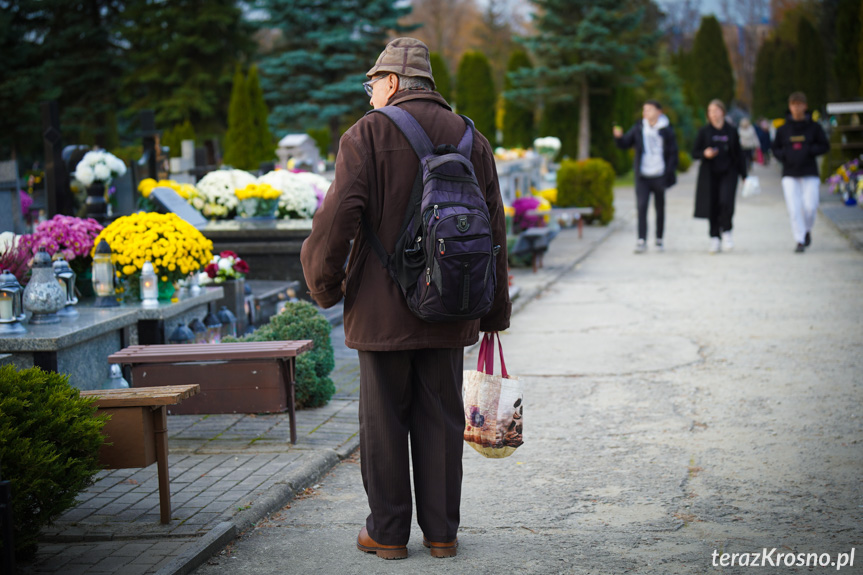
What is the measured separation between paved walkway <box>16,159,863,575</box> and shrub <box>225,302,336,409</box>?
0.12 metres

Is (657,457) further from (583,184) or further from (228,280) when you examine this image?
(583,184)

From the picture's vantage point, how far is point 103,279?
22.8 ft

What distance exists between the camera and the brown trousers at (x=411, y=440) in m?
3.81

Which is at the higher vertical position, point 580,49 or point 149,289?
point 580,49

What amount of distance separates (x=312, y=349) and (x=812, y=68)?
52832mm

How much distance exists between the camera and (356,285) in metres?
3.79

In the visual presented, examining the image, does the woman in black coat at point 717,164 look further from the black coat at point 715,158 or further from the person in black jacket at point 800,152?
the person in black jacket at point 800,152

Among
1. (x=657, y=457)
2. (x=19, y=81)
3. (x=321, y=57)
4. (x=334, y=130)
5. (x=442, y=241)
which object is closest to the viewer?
(x=442, y=241)

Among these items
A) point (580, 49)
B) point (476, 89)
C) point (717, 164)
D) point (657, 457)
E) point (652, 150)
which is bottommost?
point (657, 457)

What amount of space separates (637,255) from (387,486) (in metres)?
11.4

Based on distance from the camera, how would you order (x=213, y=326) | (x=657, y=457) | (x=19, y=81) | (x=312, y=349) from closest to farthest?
(x=657, y=457)
(x=312, y=349)
(x=213, y=326)
(x=19, y=81)

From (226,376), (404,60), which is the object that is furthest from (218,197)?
(404,60)

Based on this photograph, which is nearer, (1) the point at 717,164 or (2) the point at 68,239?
(2) the point at 68,239

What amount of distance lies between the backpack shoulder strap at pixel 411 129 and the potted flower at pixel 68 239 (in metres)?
4.18
